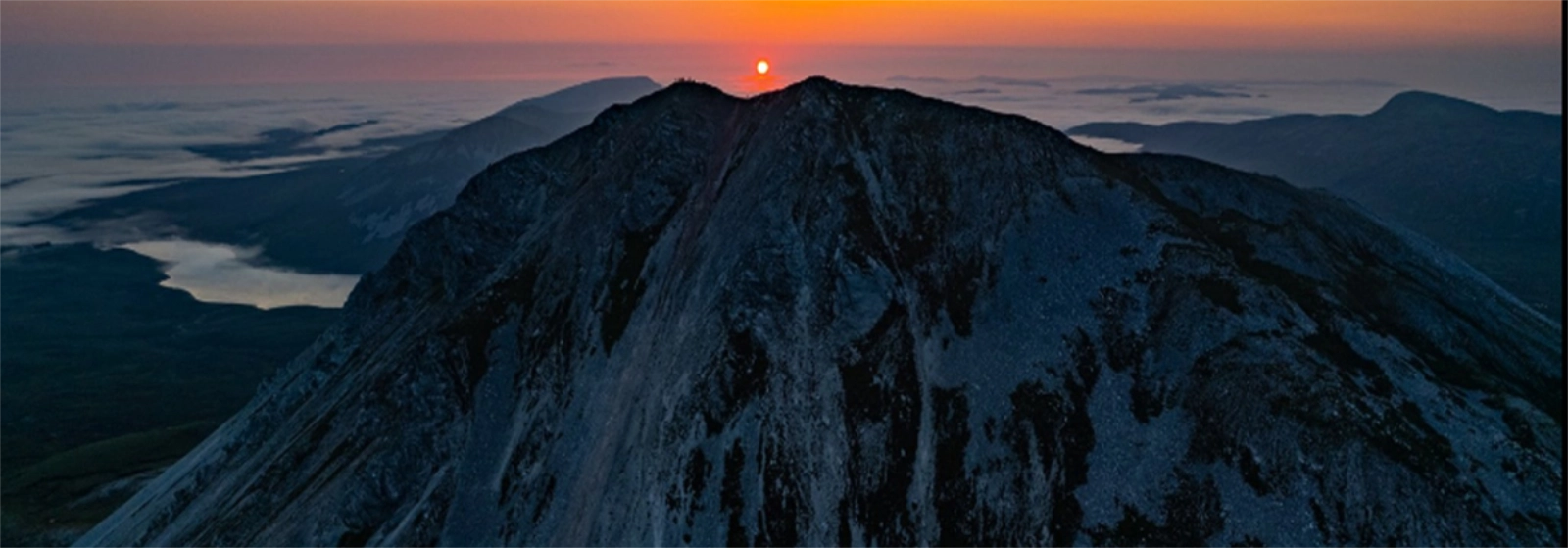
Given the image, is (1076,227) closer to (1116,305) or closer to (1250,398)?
(1116,305)

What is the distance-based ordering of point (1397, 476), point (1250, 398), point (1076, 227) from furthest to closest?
point (1076, 227), point (1250, 398), point (1397, 476)

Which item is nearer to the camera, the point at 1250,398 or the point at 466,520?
the point at 1250,398

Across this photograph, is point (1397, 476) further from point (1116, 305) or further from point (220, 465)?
point (220, 465)

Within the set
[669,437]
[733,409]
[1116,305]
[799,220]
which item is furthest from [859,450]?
[1116,305]

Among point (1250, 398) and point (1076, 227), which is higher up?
point (1076, 227)

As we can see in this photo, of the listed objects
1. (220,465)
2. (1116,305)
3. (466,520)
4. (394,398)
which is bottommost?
(220,465)

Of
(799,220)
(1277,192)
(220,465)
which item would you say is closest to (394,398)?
(220,465)

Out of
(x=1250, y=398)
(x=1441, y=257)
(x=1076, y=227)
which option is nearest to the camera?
(x=1250, y=398)
